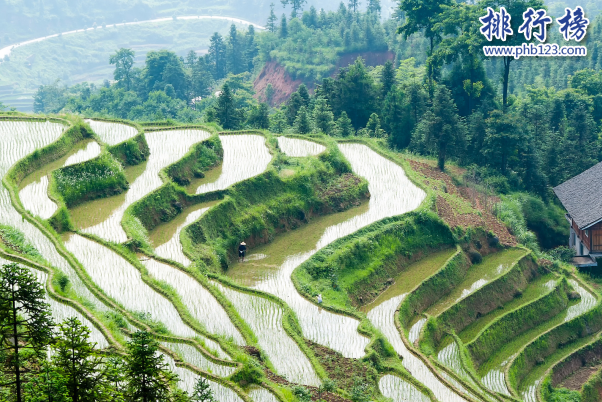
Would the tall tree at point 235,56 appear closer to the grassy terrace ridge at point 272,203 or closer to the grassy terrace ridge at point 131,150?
the grassy terrace ridge at point 272,203

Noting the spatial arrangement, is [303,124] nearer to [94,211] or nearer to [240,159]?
[240,159]

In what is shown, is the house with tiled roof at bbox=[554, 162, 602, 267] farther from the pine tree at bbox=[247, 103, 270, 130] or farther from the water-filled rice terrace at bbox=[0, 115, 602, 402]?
the pine tree at bbox=[247, 103, 270, 130]

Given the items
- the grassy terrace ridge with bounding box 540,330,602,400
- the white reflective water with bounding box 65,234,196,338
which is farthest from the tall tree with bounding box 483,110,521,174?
the white reflective water with bounding box 65,234,196,338

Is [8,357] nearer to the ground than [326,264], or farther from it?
farther from it

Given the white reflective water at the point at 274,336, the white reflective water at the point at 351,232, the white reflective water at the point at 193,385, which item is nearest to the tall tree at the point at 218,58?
the white reflective water at the point at 351,232

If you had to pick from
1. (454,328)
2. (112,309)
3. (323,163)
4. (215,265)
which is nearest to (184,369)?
(112,309)

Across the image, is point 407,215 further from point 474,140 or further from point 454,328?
point 474,140

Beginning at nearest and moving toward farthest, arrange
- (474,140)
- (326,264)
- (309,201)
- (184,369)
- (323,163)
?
(184,369)
(326,264)
(309,201)
(323,163)
(474,140)

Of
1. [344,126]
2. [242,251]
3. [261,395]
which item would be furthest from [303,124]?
[261,395]
